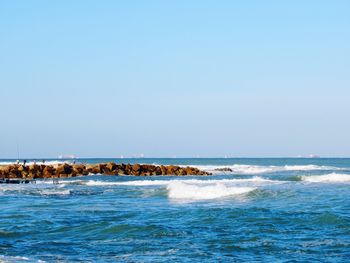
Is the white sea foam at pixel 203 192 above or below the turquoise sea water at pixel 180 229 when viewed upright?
above

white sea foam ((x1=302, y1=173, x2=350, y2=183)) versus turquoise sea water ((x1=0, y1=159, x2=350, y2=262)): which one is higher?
white sea foam ((x1=302, y1=173, x2=350, y2=183))

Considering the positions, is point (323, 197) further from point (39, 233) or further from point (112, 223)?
point (39, 233)

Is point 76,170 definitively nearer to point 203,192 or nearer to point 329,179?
point 329,179

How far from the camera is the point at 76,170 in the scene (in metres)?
56.8

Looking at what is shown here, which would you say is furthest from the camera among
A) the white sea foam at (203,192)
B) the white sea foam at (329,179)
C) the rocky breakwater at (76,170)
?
the rocky breakwater at (76,170)

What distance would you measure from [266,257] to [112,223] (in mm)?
6574

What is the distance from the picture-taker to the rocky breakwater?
5428cm

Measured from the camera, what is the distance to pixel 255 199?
25016 mm

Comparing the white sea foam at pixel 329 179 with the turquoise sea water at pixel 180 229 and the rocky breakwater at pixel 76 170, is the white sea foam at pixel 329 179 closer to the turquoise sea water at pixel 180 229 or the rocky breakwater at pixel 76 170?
the turquoise sea water at pixel 180 229

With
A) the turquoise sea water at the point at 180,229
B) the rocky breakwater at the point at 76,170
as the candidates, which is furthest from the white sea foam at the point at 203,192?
the rocky breakwater at the point at 76,170

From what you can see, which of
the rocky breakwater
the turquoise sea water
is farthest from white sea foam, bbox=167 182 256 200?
the rocky breakwater

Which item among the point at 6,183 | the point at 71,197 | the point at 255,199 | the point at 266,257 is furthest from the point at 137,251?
the point at 6,183

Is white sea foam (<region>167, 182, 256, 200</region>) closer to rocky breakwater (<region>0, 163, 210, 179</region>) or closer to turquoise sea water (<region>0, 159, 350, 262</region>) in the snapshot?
turquoise sea water (<region>0, 159, 350, 262</region>)

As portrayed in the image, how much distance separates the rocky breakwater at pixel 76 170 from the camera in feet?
178
